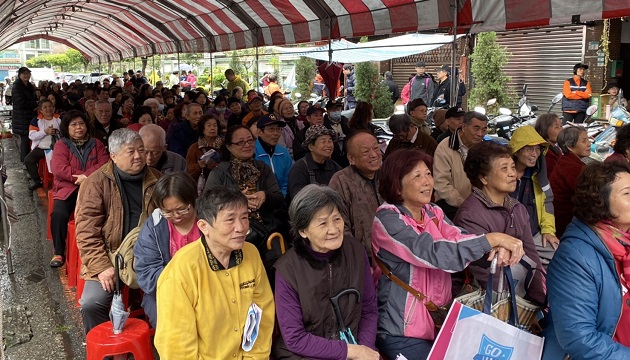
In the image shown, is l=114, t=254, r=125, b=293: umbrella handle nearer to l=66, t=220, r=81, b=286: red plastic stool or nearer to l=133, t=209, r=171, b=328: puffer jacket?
l=133, t=209, r=171, b=328: puffer jacket

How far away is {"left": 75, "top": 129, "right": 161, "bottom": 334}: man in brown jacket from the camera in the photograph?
11.5 ft

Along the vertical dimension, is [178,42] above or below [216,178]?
above

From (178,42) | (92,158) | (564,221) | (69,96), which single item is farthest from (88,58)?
(564,221)

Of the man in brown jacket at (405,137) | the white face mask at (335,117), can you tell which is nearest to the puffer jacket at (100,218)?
the man in brown jacket at (405,137)

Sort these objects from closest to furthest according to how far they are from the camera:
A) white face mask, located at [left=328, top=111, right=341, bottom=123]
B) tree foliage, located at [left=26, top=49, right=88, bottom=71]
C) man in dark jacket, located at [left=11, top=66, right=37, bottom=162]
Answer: white face mask, located at [left=328, top=111, right=341, bottom=123] < man in dark jacket, located at [left=11, top=66, right=37, bottom=162] < tree foliage, located at [left=26, top=49, right=88, bottom=71]

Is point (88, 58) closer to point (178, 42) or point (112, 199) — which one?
point (178, 42)

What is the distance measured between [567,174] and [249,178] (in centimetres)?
244

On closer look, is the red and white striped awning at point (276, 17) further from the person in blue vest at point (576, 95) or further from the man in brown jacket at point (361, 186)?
the person in blue vest at point (576, 95)

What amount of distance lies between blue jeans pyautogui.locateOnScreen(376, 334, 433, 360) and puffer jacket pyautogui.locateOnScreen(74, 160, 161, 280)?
1680 millimetres

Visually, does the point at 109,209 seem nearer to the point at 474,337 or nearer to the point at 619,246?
the point at 474,337

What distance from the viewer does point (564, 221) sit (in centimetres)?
453

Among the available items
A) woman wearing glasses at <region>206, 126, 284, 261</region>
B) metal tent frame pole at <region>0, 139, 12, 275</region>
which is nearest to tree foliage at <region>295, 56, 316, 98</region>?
metal tent frame pole at <region>0, 139, 12, 275</region>

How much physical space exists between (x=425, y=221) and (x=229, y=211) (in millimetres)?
994

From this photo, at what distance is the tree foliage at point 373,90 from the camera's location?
1770 centimetres
